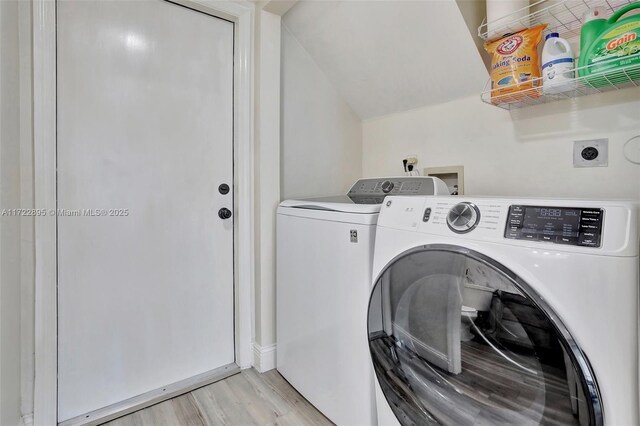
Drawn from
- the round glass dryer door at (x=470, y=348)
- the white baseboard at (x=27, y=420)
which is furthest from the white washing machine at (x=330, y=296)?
the white baseboard at (x=27, y=420)

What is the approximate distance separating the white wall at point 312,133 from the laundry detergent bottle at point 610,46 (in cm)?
122

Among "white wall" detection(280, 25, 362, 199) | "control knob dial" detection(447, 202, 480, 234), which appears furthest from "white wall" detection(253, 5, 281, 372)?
"control knob dial" detection(447, 202, 480, 234)

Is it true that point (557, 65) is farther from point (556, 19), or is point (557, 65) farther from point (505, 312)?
point (505, 312)

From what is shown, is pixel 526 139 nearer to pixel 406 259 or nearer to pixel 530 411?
pixel 406 259

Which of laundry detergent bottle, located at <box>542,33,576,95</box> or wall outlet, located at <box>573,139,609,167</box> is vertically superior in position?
laundry detergent bottle, located at <box>542,33,576,95</box>

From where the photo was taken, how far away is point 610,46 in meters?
0.93

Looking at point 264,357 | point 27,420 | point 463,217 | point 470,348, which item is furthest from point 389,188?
point 27,420

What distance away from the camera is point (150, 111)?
144 cm

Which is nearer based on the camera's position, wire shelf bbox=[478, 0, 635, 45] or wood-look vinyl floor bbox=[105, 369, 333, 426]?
wire shelf bbox=[478, 0, 635, 45]

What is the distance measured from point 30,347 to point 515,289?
171cm

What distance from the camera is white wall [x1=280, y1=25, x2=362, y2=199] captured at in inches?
70.1

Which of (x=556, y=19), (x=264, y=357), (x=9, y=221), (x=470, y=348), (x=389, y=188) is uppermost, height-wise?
(x=556, y=19)

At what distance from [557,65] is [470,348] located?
3.21 feet

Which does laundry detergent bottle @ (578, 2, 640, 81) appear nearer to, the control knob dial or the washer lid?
the control knob dial
